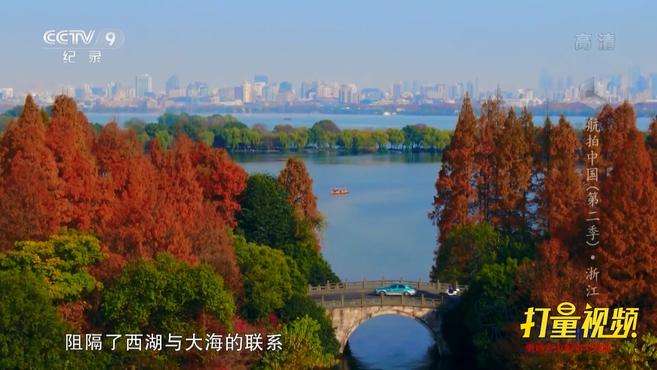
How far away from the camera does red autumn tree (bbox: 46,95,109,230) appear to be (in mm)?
13352

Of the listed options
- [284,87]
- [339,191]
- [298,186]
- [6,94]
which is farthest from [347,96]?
[298,186]

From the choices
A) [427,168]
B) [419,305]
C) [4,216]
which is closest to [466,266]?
[419,305]

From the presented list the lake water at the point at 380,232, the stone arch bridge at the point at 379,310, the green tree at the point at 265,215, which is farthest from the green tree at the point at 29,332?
the green tree at the point at 265,215

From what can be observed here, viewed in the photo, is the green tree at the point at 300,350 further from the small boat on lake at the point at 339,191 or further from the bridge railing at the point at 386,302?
the small boat on lake at the point at 339,191

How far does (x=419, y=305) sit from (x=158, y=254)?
3.88 metres

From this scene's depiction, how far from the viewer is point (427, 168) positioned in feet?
142

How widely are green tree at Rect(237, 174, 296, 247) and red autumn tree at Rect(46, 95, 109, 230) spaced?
2942 millimetres

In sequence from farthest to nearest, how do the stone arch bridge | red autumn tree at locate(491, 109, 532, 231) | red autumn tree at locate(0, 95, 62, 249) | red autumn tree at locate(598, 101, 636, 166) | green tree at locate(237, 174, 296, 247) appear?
green tree at locate(237, 174, 296, 247), red autumn tree at locate(491, 109, 532, 231), red autumn tree at locate(598, 101, 636, 166), the stone arch bridge, red autumn tree at locate(0, 95, 62, 249)

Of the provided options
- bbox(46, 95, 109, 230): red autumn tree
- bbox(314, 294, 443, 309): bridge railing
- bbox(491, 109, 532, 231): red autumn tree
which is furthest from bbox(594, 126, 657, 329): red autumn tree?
bbox(46, 95, 109, 230): red autumn tree

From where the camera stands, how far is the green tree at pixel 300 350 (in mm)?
12383

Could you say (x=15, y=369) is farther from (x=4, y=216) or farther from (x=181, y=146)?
(x=181, y=146)

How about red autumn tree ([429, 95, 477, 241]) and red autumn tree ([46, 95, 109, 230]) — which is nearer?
red autumn tree ([46, 95, 109, 230])

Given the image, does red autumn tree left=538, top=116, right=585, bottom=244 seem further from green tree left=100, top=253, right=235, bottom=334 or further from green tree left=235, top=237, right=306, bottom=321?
green tree left=100, top=253, right=235, bottom=334

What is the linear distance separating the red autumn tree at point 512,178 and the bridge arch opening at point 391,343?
208cm
